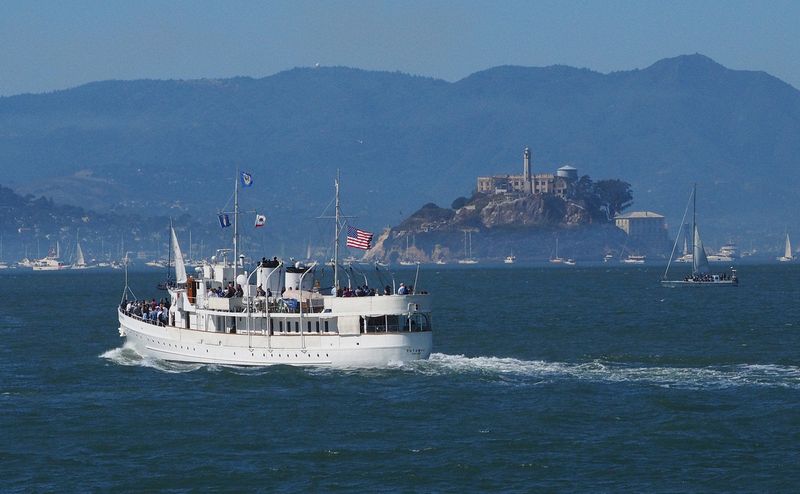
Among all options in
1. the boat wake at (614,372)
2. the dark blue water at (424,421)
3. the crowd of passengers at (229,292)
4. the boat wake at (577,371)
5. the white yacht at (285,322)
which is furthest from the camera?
the crowd of passengers at (229,292)

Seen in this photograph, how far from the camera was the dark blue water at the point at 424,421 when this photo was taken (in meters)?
48.2

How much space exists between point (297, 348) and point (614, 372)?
15.4 meters

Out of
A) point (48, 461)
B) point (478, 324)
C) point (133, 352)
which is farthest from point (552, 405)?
point (478, 324)

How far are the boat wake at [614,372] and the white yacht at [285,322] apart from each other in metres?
1.82

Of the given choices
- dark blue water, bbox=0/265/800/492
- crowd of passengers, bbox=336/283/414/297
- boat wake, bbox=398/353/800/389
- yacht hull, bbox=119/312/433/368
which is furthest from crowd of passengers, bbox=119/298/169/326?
boat wake, bbox=398/353/800/389

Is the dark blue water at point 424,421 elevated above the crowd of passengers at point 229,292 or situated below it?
below

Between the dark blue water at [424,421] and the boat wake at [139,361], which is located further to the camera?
the boat wake at [139,361]

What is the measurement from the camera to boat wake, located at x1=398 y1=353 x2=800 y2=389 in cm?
6819

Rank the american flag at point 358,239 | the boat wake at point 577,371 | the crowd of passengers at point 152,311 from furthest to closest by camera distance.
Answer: the crowd of passengers at point 152,311 → the american flag at point 358,239 → the boat wake at point 577,371

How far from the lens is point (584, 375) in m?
70.9

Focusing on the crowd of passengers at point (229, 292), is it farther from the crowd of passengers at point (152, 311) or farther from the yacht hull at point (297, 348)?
the crowd of passengers at point (152, 311)

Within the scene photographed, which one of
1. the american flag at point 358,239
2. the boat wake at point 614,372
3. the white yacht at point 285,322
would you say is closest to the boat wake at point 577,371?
the boat wake at point 614,372

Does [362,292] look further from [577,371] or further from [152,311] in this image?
[152,311]

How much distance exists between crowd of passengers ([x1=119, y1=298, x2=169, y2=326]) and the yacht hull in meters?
2.75
